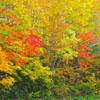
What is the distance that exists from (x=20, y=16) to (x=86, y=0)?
6.31m

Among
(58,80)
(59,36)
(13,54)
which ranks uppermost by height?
(59,36)

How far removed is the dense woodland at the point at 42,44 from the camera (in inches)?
366

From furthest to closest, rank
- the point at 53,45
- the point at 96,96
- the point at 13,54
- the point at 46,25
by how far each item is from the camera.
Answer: the point at 96,96
the point at 53,45
the point at 46,25
the point at 13,54

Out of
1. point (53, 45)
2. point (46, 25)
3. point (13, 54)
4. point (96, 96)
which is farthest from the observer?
point (96, 96)

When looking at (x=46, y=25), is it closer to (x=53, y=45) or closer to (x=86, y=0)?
(x=53, y=45)

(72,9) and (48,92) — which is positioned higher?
(72,9)

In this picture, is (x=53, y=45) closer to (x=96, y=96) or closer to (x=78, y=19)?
(x=78, y=19)

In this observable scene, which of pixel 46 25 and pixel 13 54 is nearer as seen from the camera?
pixel 13 54

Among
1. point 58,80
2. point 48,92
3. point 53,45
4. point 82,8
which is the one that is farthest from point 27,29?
point 58,80

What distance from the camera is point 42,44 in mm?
11031

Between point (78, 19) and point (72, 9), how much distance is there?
90cm

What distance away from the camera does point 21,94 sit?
13578mm

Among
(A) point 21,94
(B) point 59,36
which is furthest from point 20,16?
(A) point 21,94

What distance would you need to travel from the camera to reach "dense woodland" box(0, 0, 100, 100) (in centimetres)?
929
